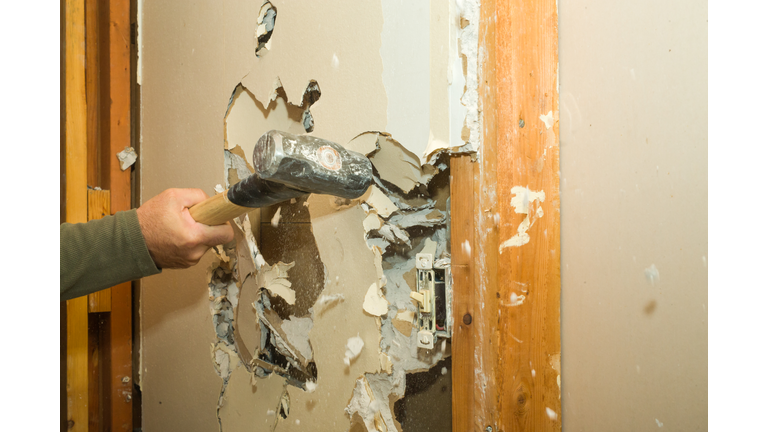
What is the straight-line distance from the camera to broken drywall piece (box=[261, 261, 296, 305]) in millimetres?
1124

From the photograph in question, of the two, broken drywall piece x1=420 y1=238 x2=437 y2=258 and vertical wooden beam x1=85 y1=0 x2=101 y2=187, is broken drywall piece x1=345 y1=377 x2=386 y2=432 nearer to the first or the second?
broken drywall piece x1=420 y1=238 x2=437 y2=258

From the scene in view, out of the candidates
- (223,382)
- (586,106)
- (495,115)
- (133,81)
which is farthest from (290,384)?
(133,81)

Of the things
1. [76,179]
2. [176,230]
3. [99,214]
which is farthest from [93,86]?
[176,230]

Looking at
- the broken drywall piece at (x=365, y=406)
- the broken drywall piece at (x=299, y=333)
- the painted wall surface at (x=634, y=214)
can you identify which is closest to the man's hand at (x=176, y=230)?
the broken drywall piece at (x=299, y=333)

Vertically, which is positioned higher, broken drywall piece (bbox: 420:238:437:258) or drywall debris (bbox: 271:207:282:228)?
A: drywall debris (bbox: 271:207:282:228)

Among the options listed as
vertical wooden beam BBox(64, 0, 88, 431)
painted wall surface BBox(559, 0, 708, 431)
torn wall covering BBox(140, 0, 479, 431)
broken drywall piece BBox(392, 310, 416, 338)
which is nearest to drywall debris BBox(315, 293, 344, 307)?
torn wall covering BBox(140, 0, 479, 431)

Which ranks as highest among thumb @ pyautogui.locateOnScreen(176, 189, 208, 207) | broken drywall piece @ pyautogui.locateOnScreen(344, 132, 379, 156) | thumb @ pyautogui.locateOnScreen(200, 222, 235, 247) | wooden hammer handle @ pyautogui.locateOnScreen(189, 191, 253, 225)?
broken drywall piece @ pyautogui.locateOnScreen(344, 132, 379, 156)

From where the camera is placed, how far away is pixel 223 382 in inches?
50.9

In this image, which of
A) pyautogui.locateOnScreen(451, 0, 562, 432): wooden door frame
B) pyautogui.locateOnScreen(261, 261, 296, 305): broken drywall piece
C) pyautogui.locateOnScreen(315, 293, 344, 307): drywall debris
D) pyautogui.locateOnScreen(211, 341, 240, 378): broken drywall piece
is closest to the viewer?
pyautogui.locateOnScreen(451, 0, 562, 432): wooden door frame

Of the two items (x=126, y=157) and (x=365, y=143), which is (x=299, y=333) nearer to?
(x=365, y=143)

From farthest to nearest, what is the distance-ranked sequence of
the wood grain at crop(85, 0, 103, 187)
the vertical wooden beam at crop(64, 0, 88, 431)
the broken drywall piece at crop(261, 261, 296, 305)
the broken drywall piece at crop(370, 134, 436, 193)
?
1. the wood grain at crop(85, 0, 103, 187)
2. the vertical wooden beam at crop(64, 0, 88, 431)
3. the broken drywall piece at crop(261, 261, 296, 305)
4. the broken drywall piece at crop(370, 134, 436, 193)

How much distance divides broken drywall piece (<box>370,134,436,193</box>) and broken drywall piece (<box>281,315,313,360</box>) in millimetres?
432

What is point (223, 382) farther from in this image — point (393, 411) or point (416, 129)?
point (416, 129)

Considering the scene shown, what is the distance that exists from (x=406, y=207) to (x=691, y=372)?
0.58 m
